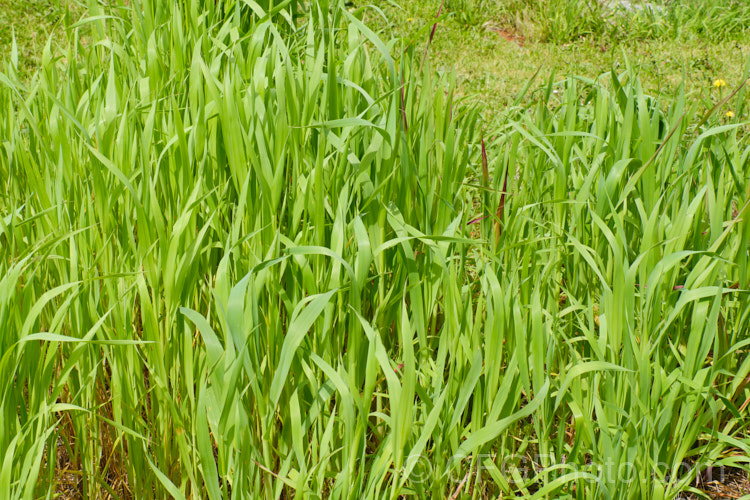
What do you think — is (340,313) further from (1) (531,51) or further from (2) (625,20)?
(2) (625,20)

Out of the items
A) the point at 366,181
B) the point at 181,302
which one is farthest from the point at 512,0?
the point at 181,302

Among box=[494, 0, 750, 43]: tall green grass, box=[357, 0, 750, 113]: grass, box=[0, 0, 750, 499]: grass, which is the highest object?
box=[494, 0, 750, 43]: tall green grass

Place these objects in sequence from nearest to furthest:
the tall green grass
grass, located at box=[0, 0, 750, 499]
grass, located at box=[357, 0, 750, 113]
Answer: grass, located at box=[0, 0, 750, 499] < grass, located at box=[357, 0, 750, 113] < the tall green grass

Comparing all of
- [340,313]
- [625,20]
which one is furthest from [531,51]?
[340,313]

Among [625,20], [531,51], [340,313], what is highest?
[625,20]

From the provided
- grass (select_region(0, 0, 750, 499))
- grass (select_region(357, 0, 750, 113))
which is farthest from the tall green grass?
grass (select_region(0, 0, 750, 499))

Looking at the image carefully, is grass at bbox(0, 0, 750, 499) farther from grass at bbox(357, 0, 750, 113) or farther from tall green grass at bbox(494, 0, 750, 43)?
tall green grass at bbox(494, 0, 750, 43)

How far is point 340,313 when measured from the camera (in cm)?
119

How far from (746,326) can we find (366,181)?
0.79m

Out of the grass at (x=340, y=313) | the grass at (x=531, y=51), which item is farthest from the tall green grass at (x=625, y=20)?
the grass at (x=340, y=313)

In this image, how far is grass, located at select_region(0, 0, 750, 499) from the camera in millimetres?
1069

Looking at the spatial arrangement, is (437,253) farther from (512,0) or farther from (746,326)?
(512,0)

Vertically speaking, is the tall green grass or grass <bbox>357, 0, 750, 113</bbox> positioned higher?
the tall green grass

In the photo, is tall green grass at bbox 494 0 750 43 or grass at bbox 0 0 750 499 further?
tall green grass at bbox 494 0 750 43
